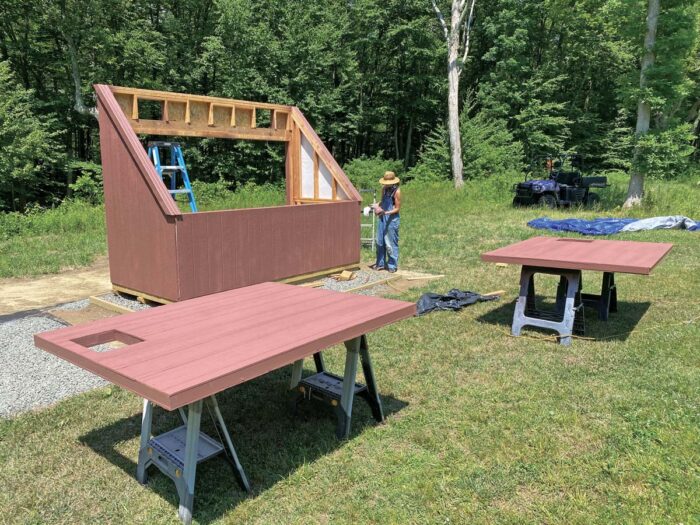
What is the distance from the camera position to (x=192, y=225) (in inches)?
253

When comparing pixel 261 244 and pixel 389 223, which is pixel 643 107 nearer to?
pixel 389 223

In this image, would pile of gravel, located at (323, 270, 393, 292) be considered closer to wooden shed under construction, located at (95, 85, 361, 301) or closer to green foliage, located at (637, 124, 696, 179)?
wooden shed under construction, located at (95, 85, 361, 301)

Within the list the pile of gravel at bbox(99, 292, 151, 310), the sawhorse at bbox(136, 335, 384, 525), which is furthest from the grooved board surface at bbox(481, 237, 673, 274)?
the pile of gravel at bbox(99, 292, 151, 310)

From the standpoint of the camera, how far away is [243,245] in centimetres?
705

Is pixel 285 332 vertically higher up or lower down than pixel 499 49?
lower down

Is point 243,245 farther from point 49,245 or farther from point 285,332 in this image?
point 49,245

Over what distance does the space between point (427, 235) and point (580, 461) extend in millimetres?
9094

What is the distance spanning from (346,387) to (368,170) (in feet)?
70.3

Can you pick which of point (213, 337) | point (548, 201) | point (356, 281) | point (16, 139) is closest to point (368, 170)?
point (548, 201)

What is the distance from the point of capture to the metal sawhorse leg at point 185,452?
8.82ft

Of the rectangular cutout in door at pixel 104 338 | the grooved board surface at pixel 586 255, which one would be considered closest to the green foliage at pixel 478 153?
the grooved board surface at pixel 586 255

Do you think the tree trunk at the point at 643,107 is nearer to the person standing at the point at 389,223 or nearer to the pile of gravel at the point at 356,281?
the person standing at the point at 389,223

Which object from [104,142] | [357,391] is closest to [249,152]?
[104,142]

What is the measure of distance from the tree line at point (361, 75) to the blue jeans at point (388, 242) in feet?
28.4
